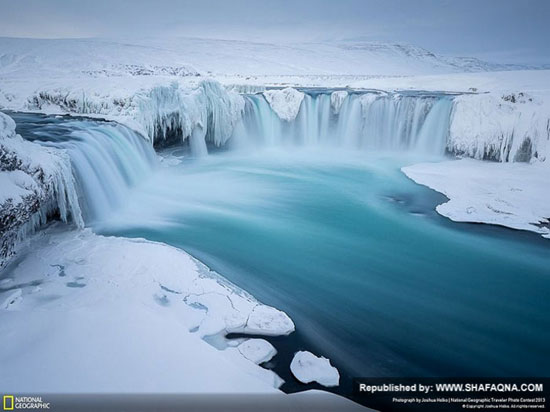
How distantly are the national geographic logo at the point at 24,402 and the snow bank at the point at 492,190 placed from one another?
13.9 feet

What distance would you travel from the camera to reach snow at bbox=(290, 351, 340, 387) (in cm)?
198

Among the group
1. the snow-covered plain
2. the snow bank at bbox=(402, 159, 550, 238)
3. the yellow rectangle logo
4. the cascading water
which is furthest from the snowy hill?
the snow bank at bbox=(402, 159, 550, 238)

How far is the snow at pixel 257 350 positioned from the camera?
204 cm

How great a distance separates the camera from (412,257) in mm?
3514

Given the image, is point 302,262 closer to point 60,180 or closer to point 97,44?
point 60,180

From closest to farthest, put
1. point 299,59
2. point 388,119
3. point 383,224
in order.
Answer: point 383,224, point 388,119, point 299,59

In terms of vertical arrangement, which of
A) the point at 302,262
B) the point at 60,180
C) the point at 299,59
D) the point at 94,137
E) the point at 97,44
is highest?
the point at 299,59

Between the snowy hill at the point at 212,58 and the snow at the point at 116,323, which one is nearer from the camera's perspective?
the snow at the point at 116,323

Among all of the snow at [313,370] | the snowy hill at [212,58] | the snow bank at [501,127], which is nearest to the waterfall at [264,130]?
the snow bank at [501,127]

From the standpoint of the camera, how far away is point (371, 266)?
3.32 metres

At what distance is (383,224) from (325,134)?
5.60m

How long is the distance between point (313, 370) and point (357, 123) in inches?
313

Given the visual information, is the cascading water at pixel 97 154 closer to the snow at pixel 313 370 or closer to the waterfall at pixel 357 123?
the snow at pixel 313 370

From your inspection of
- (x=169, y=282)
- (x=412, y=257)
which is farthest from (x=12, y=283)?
(x=412, y=257)
